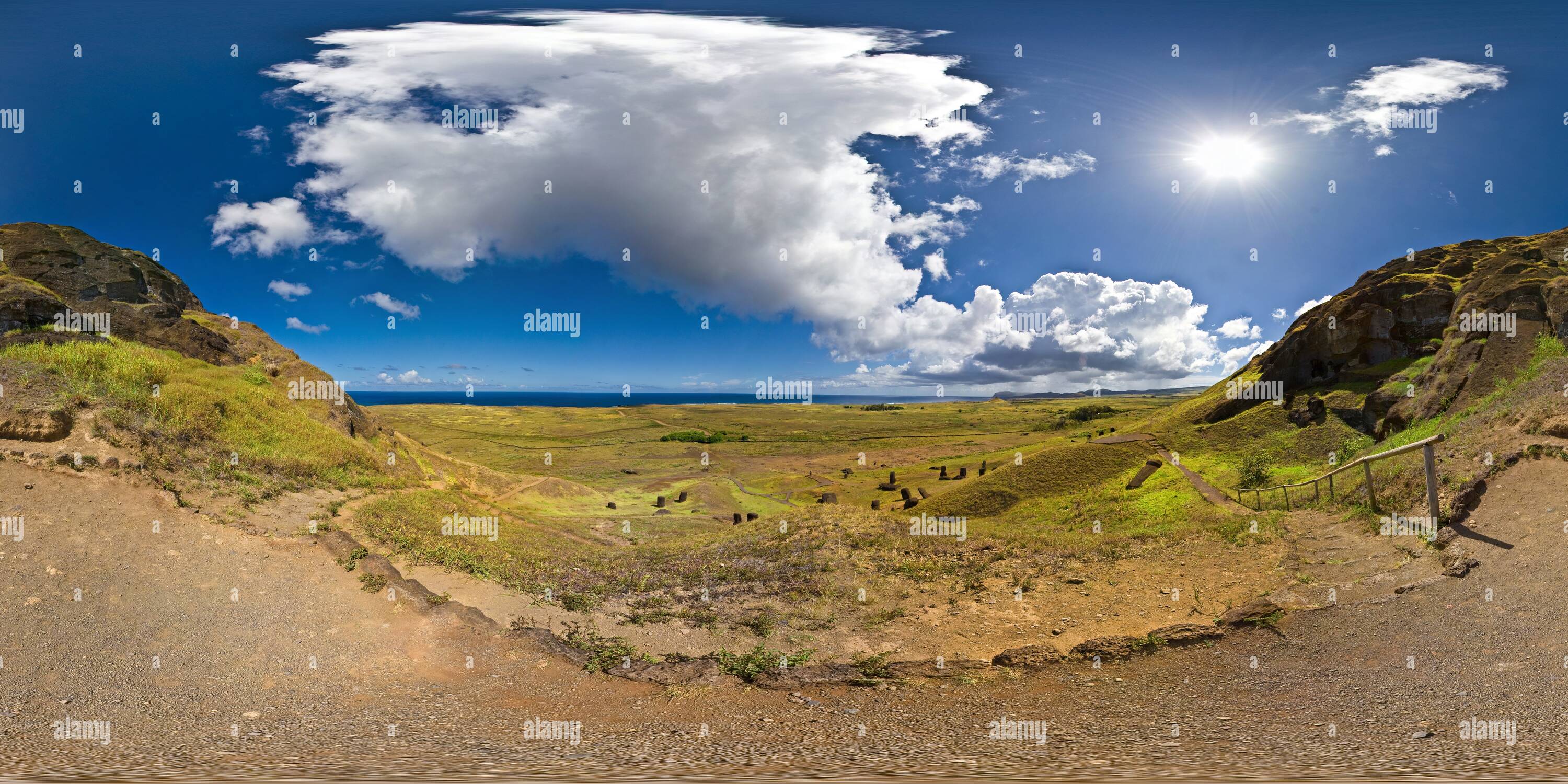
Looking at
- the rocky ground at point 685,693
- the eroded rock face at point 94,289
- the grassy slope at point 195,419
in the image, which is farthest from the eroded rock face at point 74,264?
the rocky ground at point 685,693

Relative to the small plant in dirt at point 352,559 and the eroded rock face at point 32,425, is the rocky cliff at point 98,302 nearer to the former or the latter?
the eroded rock face at point 32,425

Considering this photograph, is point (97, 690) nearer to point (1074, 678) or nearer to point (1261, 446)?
point (1074, 678)

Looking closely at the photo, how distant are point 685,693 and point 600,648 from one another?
2282mm

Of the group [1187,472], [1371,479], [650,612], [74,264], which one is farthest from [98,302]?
[1187,472]

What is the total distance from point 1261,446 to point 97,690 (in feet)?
118

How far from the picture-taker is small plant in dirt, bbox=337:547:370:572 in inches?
466

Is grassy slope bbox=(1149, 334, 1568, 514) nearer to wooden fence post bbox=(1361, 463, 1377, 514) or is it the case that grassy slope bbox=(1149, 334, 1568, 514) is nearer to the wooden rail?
wooden fence post bbox=(1361, 463, 1377, 514)

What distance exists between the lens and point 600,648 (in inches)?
383

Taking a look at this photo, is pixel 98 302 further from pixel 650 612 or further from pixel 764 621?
pixel 764 621

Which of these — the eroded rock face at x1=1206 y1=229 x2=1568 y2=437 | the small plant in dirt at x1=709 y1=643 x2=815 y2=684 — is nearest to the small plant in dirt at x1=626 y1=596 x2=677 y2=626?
the small plant in dirt at x1=709 y1=643 x2=815 y2=684

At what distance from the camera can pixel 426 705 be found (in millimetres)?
7867

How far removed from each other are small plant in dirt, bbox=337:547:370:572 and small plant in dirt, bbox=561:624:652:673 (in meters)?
5.16

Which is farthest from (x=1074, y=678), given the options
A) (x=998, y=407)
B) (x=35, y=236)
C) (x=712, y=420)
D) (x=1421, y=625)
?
(x=998, y=407)

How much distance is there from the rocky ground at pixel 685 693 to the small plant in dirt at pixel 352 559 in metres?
0.38
